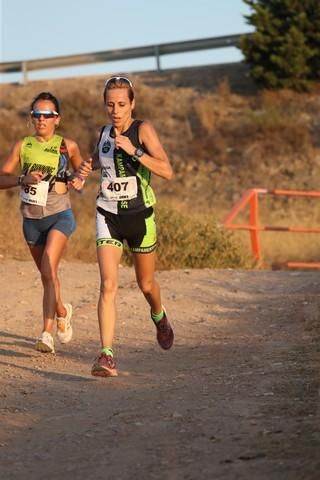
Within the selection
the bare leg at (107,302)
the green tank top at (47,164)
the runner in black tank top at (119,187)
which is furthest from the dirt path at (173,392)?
the green tank top at (47,164)

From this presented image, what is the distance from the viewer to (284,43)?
34781 mm

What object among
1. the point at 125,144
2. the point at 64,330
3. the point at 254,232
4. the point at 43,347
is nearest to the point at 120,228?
the point at 125,144

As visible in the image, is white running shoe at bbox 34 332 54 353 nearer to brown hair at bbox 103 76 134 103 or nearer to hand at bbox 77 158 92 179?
hand at bbox 77 158 92 179

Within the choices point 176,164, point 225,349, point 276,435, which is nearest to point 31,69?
point 176,164

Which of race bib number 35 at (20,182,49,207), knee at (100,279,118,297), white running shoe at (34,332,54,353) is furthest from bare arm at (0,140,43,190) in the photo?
knee at (100,279,118,297)

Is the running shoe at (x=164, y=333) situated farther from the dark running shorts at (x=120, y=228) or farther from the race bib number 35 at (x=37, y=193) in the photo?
the race bib number 35 at (x=37, y=193)

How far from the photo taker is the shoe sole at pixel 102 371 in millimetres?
8227

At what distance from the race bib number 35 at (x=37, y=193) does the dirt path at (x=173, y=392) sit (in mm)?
1158

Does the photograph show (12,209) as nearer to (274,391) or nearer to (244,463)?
(274,391)

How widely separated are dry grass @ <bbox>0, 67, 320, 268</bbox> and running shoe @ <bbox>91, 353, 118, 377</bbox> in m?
17.5

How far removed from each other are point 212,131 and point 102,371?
27.4 m

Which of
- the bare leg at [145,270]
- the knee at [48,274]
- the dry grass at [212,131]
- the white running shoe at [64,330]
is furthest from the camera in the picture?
the dry grass at [212,131]

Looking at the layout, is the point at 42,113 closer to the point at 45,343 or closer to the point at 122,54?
the point at 45,343

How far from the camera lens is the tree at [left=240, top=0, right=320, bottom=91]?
114ft
